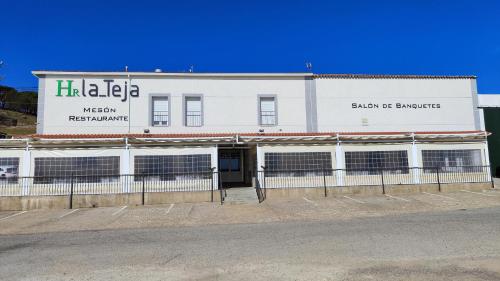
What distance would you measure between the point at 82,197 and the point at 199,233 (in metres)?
9.34

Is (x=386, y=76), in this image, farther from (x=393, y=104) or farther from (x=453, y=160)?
(x=453, y=160)

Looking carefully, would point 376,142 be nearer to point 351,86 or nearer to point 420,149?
point 420,149

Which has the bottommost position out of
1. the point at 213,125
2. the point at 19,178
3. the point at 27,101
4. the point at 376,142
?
the point at 19,178

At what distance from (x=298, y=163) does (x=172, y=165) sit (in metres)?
6.75

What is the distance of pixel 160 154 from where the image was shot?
19.2 metres

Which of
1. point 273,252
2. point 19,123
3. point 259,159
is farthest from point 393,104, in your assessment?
point 19,123

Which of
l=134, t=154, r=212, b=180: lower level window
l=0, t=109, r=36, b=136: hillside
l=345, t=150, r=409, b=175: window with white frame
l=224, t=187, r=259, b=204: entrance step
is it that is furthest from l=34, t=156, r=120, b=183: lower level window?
l=0, t=109, r=36, b=136: hillside

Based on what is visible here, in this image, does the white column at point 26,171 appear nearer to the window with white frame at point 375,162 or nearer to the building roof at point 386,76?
the window with white frame at point 375,162

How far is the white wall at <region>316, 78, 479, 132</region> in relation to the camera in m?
23.4

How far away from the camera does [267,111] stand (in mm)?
23281

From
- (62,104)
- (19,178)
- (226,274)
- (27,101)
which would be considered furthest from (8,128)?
(226,274)

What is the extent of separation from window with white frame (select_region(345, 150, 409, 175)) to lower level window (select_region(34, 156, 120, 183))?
12.5 meters

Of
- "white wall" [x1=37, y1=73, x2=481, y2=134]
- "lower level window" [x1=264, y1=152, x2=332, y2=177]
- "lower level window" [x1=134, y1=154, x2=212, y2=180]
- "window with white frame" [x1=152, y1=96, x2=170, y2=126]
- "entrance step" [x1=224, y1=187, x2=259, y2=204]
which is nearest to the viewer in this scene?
"entrance step" [x1=224, y1=187, x2=259, y2=204]

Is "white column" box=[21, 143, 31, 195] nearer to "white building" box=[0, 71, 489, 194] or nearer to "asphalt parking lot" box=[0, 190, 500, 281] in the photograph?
"white building" box=[0, 71, 489, 194]
